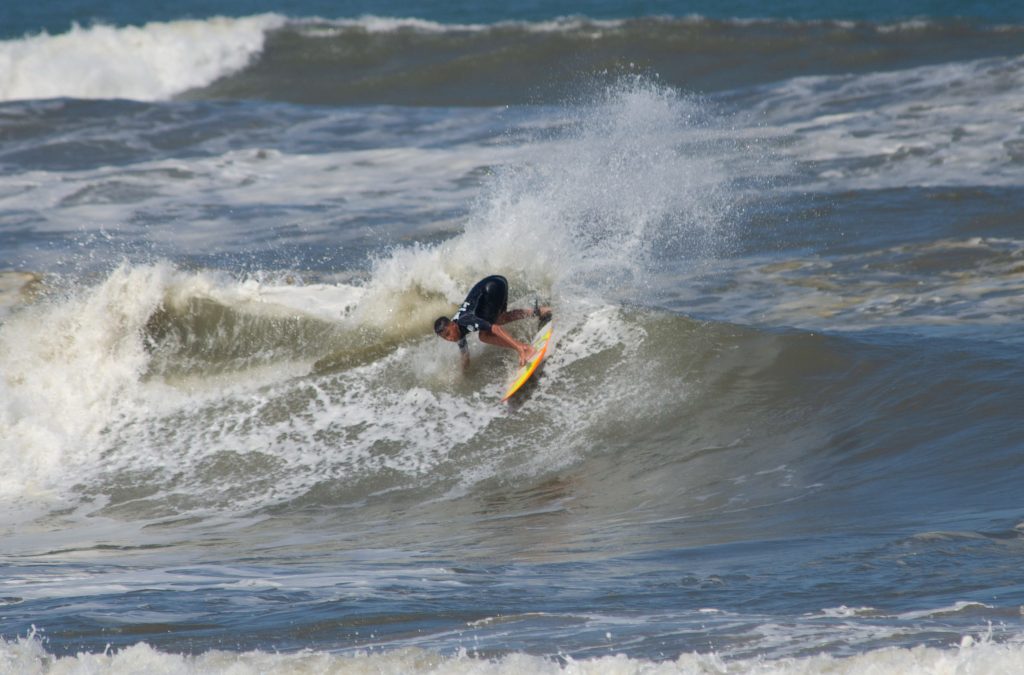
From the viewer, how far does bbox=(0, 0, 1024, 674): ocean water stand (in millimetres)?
4945

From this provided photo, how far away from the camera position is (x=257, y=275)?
38.7 feet

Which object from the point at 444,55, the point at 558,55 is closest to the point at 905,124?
the point at 558,55

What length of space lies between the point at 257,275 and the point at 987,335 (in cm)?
669

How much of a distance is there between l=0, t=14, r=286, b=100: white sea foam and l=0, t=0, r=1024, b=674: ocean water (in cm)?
554

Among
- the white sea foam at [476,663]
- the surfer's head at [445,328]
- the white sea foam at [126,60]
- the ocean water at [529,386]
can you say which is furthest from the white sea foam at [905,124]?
the white sea foam at [126,60]

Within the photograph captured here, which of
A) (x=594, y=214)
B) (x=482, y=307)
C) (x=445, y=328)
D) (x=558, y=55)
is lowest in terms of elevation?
(x=445, y=328)

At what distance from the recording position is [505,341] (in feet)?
31.4

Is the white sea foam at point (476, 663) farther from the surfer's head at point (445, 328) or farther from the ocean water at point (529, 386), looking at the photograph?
the surfer's head at point (445, 328)

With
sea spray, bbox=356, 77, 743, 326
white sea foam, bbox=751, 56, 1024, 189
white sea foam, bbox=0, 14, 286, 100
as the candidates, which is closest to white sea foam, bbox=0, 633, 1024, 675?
sea spray, bbox=356, 77, 743, 326

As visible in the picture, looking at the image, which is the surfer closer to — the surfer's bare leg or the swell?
the surfer's bare leg

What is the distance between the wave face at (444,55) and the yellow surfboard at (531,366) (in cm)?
1333

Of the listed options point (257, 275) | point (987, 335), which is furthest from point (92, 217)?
point (987, 335)

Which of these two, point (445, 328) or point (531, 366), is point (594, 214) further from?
point (445, 328)

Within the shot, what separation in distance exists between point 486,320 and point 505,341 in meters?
0.23
